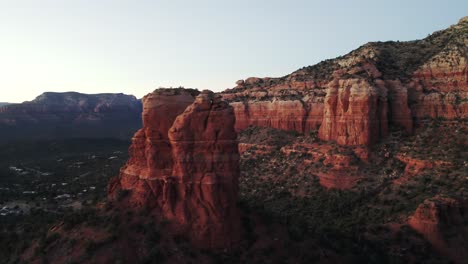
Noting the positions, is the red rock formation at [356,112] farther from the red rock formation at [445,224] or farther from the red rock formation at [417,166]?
the red rock formation at [445,224]

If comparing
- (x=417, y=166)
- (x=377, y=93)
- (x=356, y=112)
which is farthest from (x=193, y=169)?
(x=377, y=93)

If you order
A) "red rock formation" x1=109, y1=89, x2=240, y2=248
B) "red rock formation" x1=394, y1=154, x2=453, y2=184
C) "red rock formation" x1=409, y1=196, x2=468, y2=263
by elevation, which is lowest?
"red rock formation" x1=409, y1=196, x2=468, y2=263

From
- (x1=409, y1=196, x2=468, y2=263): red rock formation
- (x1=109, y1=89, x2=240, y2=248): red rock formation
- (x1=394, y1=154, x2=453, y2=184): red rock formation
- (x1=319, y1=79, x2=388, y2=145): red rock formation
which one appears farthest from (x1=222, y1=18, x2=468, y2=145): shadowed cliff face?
(x1=109, y1=89, x2=240, y2=248): red rock formation

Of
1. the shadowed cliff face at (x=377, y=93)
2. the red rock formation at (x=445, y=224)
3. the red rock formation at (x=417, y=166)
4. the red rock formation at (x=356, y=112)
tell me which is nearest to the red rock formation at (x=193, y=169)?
the red rock formation at (x=445, y=224)

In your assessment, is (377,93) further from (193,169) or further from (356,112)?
(193,169)

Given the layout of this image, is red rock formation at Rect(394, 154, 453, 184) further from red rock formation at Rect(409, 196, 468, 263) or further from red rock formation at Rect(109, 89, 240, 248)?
red rock formation at Rect(109, 89, 240, 248)

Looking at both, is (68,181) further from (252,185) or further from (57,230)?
(57,230)
